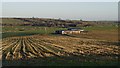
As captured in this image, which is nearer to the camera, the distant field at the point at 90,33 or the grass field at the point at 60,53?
the grass field at the point at 60,53

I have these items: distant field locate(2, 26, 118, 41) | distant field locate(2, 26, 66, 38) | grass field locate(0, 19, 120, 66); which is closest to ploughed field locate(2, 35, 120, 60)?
grass field locate(0, 19, 120, 66)

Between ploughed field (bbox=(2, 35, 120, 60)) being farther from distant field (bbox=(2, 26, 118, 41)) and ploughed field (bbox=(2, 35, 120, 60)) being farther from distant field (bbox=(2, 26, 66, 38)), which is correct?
distant field (bbox=(2, 26, 66, 38))

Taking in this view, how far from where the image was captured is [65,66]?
2059cm

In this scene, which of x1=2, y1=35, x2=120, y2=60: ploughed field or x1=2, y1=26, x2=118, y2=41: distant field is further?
x1=2, y1=26, x2=118, y2=41: distant field

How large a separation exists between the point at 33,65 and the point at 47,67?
66.1 inches

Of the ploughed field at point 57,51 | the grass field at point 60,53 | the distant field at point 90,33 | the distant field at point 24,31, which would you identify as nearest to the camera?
the grass field at point 60,53

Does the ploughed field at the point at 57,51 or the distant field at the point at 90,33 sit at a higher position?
the ploughed field at the point at 57,51

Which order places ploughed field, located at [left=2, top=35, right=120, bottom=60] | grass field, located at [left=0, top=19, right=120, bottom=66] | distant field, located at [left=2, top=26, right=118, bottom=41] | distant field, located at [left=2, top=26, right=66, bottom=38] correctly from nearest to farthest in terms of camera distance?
grass field, located at [left=0, top=19, right=120, bottom=66] → ploughed field, located at [left=2, top=35, right=120, bottom=60] → distant field, located at [left=2, top=26, right=118, bottom=41] → distant field, located at [left=2, top=26, right=66, bottom=38]

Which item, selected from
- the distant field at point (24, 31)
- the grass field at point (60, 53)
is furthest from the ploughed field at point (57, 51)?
the distant field at point (24, 31)

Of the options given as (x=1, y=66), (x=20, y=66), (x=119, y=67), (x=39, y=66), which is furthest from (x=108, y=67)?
(x=1, y=66)

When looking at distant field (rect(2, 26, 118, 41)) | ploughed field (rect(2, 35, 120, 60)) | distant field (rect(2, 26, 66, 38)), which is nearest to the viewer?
ploughed field (rect(2, 35, 120, 60))

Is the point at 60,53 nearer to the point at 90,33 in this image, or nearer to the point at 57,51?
the point at 57,51

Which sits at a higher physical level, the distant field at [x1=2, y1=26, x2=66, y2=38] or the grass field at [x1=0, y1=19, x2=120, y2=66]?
the grass field at [x1=0, y1=19, x2=120, y2=66]

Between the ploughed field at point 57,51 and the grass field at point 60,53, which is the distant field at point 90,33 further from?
the ploughed field at point 57,51
